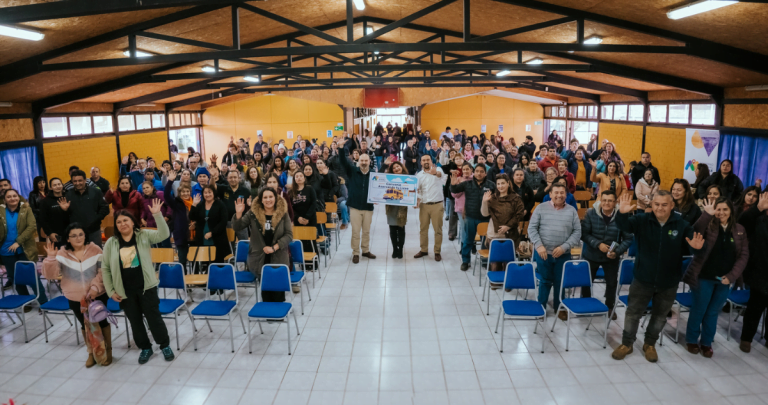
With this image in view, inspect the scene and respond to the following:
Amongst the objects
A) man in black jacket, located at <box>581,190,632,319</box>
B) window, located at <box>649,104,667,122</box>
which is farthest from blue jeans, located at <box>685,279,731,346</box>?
window, located at <box>649,104,667,122</box>

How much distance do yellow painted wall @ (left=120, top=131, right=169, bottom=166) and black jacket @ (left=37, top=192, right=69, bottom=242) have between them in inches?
342

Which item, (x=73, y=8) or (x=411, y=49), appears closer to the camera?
(x=73, y=8)

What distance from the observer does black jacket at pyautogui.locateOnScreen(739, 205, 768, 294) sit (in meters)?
4.72

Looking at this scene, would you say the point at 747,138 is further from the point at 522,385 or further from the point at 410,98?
the point at 410,98

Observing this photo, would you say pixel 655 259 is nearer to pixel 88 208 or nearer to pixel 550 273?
pixel 550 273

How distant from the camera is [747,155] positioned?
9.16 meters

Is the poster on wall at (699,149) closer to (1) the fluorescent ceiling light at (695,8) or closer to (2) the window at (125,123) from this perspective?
(1) the fluorescent ceiling light at (695,8)

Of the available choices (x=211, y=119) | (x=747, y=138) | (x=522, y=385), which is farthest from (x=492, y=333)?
(x=211, y=119)

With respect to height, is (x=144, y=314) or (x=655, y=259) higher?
(x=655, y=259)

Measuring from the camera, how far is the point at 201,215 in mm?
6449

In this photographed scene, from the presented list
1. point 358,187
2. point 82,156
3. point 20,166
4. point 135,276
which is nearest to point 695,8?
point 358,187

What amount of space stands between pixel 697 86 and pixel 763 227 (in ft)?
20.5

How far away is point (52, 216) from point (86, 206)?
0.44 metres

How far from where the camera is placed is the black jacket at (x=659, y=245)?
4.50 meters
